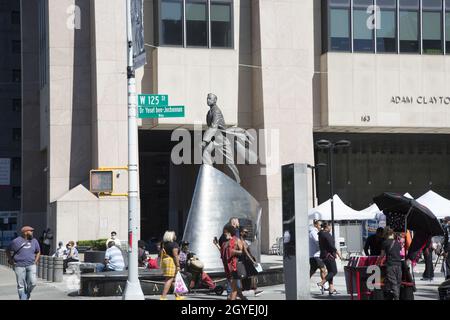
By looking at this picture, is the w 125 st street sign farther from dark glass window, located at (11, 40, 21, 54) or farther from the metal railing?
dark glass window, located at (11, 40, 21, 54)

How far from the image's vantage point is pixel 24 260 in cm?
1827

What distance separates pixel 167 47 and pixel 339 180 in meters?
13.9

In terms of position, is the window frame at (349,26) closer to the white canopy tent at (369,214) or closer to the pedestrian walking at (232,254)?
the white canopy tent at (369,214)

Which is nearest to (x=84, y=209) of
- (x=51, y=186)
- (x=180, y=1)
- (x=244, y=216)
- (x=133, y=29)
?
(x=51, y=186)

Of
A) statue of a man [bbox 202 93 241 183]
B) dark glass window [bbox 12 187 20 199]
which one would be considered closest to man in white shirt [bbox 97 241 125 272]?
statue of a man [bbox 202 93 241 183]

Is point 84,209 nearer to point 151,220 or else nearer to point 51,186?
point 51,186

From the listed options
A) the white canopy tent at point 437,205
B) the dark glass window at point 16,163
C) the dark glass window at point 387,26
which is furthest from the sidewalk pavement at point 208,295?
the dark glass window at point 16,163

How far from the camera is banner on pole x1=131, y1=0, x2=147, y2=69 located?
61.6 feet

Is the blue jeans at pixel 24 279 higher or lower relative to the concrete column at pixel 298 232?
lower

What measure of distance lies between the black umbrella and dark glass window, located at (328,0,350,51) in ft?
88.2

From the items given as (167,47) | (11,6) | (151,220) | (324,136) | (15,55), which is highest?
(11,6)

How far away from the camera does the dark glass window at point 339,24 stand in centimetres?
4581

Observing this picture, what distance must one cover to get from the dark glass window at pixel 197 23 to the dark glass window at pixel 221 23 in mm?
460

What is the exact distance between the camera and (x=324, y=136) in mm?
48469
